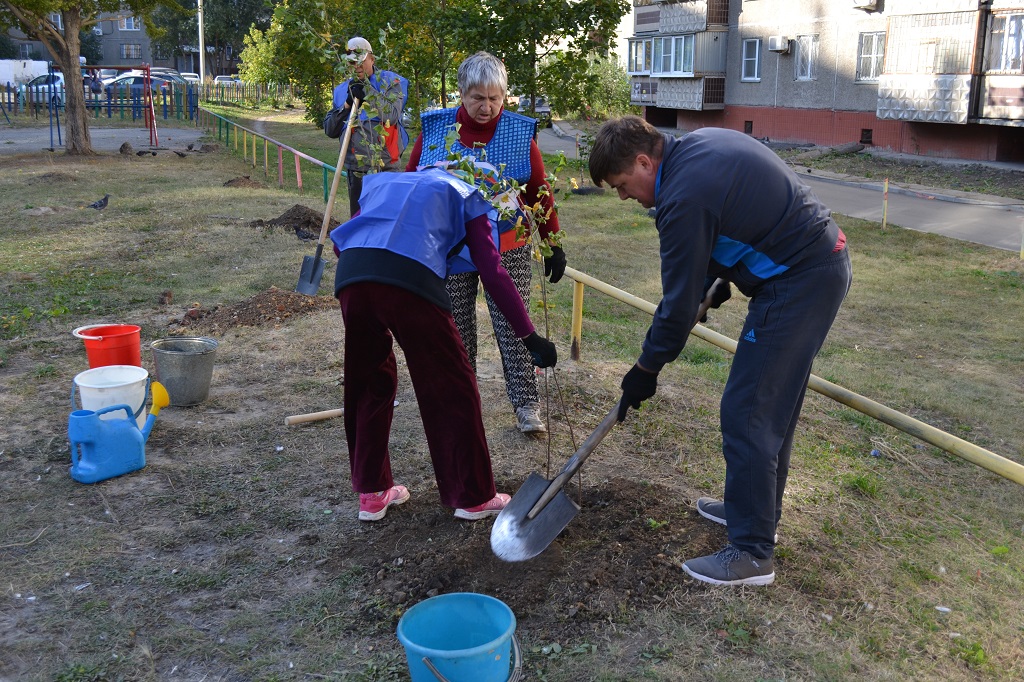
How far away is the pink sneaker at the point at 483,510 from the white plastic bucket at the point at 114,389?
1651mm

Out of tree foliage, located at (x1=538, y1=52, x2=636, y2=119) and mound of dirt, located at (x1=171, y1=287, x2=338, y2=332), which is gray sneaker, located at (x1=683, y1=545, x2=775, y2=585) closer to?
mound of dirt, located at (x1=171, y1=287, x2=338, y2=332)

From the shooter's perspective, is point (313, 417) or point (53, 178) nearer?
point (313, 417)

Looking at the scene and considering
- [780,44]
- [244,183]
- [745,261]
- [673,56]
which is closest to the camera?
[745,261]

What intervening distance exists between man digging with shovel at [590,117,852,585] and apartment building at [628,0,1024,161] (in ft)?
57.9

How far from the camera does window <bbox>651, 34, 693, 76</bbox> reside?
2797 cm

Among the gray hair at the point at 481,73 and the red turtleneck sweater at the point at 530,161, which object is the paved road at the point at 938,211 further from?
the gray hair at the point at 481,73

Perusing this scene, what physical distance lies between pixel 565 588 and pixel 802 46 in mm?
24212

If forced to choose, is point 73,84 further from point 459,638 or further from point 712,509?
point 459,638

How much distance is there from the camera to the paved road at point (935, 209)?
11234 millimetres

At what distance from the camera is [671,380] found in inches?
207

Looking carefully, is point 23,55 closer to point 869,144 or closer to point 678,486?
point 869,144

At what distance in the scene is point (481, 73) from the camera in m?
3.56

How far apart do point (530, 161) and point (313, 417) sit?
174 cm

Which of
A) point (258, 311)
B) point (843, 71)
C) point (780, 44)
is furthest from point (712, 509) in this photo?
point (780, 44)
